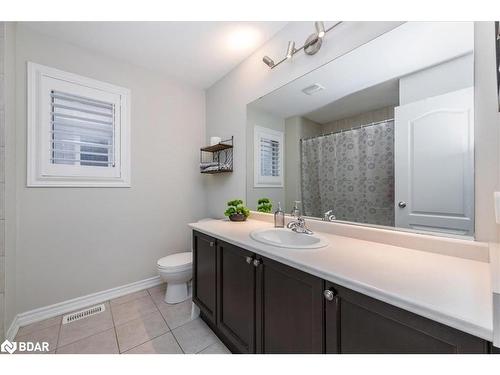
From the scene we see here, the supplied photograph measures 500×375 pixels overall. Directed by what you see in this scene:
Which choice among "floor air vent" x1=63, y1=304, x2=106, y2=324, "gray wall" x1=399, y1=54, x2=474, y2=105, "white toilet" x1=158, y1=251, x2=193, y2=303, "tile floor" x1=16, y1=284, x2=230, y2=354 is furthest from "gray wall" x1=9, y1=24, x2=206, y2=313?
"gray wall" x1=399, y1=54, x2=474, y2=105

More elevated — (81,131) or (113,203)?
(81,131)

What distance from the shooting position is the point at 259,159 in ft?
6.42

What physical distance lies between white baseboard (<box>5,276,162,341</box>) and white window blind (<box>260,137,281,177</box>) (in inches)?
68.8

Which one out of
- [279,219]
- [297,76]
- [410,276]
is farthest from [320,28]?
[410,276]

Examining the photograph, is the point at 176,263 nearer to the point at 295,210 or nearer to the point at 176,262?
the point at 176,262

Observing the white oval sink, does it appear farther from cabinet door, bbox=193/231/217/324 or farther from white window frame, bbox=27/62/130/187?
white window frame, bbox=27/62/130/187

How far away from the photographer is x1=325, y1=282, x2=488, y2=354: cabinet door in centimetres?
54

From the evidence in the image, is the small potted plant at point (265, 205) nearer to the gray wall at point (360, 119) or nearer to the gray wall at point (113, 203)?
the gray wall at point (360, 119)

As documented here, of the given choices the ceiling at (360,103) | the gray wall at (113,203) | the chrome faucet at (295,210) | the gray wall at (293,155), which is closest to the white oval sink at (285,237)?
the chrome faucet at (295,210)

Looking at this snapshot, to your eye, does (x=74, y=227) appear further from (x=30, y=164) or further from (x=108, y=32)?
(x=108, y=32)

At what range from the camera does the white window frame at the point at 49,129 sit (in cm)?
164

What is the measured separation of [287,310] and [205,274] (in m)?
0.79
